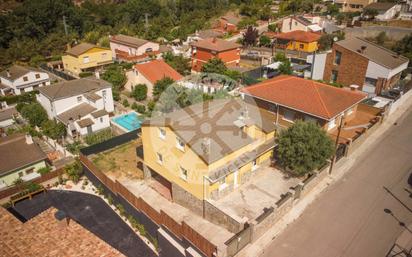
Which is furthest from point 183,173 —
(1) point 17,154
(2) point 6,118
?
(2) point 6,118

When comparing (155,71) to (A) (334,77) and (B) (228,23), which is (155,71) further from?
(B) (228,23)

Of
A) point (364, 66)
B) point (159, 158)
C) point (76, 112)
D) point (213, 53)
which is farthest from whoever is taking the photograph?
point (213, 53)

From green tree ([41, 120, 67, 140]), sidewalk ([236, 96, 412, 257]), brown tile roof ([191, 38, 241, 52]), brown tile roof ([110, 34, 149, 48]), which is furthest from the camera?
brown tile roof ([110, 34, 149, 48])

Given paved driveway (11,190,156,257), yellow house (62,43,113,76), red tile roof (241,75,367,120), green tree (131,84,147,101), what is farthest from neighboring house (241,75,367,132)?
yellow house (62,43,113,76)

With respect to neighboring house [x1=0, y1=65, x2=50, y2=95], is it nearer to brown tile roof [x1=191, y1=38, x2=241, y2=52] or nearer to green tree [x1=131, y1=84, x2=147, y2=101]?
green tree [x1=131, y1=84, x2=147, y2=101]

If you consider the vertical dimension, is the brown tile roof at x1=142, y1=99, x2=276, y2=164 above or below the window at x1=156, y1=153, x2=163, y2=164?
above

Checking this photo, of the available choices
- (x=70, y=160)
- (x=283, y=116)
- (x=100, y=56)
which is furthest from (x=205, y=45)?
(x=70, y=160)
